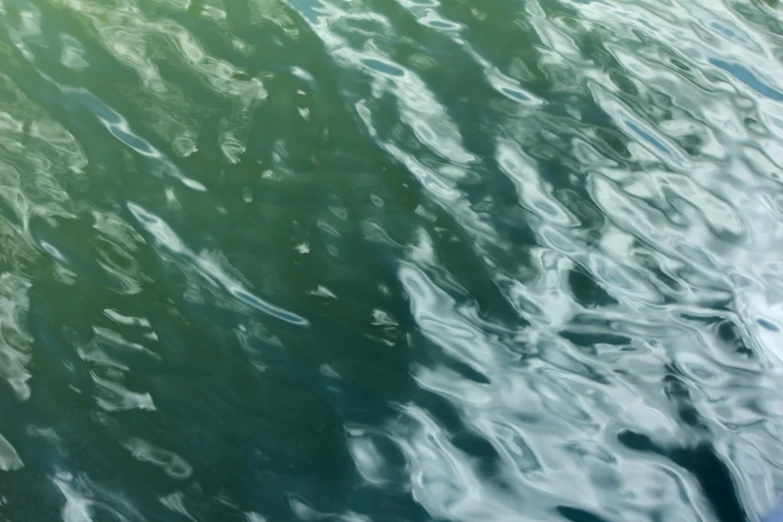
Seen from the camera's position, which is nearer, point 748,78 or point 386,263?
point 386,263

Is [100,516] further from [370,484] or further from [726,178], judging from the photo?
[726,178]

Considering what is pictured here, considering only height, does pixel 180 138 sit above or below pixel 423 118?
below

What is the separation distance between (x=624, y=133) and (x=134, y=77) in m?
1.70

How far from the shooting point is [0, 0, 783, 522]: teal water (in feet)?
6.14

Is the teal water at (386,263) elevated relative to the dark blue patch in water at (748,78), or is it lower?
lower

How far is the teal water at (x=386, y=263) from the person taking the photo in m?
1.87

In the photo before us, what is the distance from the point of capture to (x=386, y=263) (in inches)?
90.5

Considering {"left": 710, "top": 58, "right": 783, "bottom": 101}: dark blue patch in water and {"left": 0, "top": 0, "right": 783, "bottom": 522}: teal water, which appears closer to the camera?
{"left": 0, "top": 0, "right": 783, "bottom": 522}: teal water

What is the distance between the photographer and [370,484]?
6.04ft

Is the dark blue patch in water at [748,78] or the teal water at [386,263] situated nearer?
the teal water at [386,263]

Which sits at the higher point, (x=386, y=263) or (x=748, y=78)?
(x=748, y=78)

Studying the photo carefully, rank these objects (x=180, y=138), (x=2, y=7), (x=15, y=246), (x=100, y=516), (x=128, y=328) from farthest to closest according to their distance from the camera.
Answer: (x=2, y=7) < (x=180, y=138) < (x=15, y=246) < (x=128, y=328) < (x=100, y=516)

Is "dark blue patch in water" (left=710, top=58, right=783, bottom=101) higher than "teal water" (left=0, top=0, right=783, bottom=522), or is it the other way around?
"dark blue patch in water" (left=710, top=58, right=783, bottom=101)

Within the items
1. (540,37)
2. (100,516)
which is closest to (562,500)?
(100,516)
